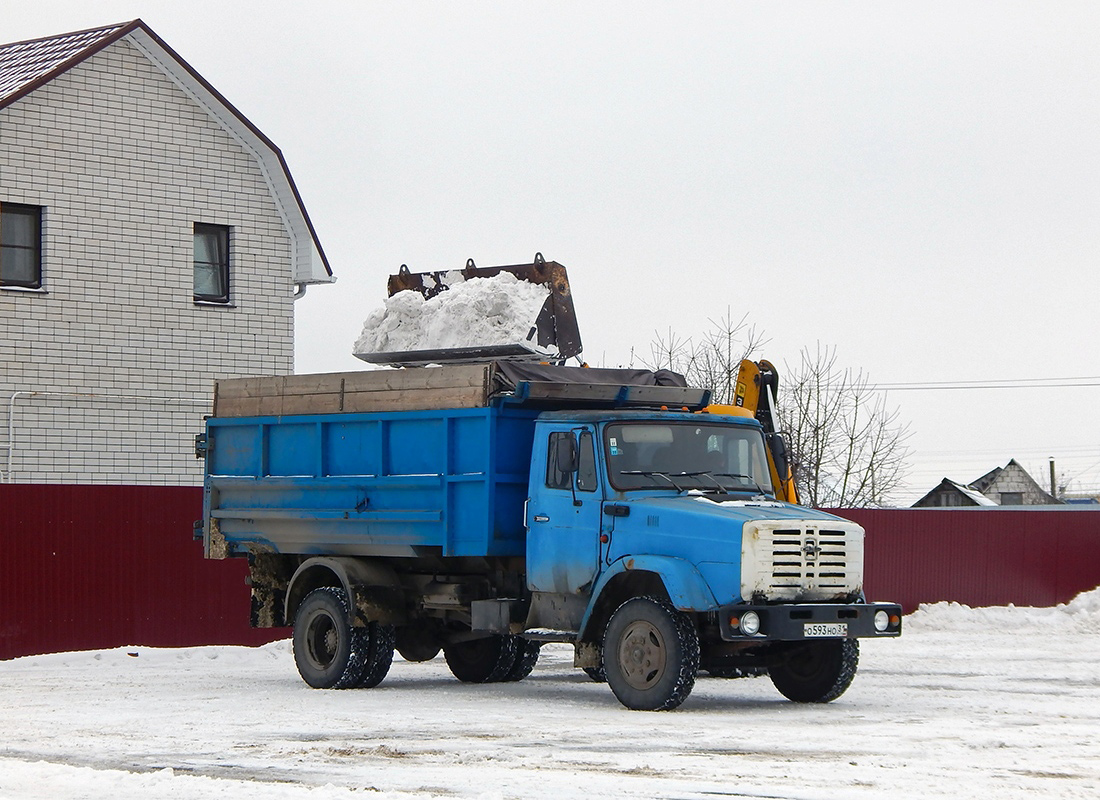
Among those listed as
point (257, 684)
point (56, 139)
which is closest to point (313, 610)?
point (257, 684)

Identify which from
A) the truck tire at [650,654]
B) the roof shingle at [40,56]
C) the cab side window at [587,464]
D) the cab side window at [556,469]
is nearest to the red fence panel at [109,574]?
the roof shingle at [40,56]

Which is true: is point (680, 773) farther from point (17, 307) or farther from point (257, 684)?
point (17, 307)

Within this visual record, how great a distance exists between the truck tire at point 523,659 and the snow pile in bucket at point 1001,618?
10.1m

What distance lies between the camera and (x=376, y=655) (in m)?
16.2

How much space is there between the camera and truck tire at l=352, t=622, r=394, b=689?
16.2 metres

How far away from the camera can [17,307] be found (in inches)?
926

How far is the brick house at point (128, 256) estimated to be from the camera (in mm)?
23609

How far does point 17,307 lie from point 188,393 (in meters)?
2.87

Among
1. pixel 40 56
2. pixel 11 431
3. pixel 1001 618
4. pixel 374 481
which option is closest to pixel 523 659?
pixel 374 481

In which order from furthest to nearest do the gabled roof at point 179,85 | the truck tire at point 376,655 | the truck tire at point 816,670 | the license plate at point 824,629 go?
the gabled roof at point 179,85 < the truck tire at point 376,655 < the truck tire at point 816,670 < the license plate at point 824,629

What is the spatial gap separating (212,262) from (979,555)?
1299cm

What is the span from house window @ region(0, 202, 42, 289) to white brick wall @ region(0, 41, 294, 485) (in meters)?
0.20

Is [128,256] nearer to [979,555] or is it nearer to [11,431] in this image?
[11,431]

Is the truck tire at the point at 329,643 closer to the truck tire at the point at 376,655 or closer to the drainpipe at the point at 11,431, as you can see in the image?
the truck tire at the point at 376,655
